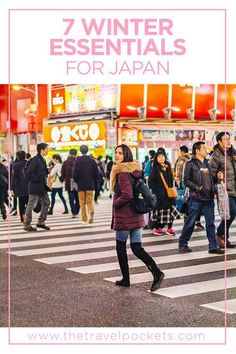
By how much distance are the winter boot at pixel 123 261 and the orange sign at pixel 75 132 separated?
1237cm

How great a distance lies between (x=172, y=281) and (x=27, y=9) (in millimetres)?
3595

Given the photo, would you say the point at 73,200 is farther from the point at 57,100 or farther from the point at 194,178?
the point at 57,100

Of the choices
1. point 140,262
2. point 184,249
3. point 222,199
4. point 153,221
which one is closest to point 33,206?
point 153,221

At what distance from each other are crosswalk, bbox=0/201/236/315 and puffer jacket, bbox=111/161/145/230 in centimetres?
82

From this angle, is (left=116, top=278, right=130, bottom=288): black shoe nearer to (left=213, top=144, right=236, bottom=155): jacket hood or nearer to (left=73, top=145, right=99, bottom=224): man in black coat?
(left=213, top=144, right=236, bottom=155): jacket hood

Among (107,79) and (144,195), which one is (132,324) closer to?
(144,195)

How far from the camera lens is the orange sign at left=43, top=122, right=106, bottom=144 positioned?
20.2m

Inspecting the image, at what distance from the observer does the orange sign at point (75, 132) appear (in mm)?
20172

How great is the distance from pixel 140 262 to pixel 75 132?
39.9 feet

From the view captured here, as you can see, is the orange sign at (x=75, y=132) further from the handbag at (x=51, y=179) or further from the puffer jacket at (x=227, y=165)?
the puffer jacket at (x=227, y=165)
